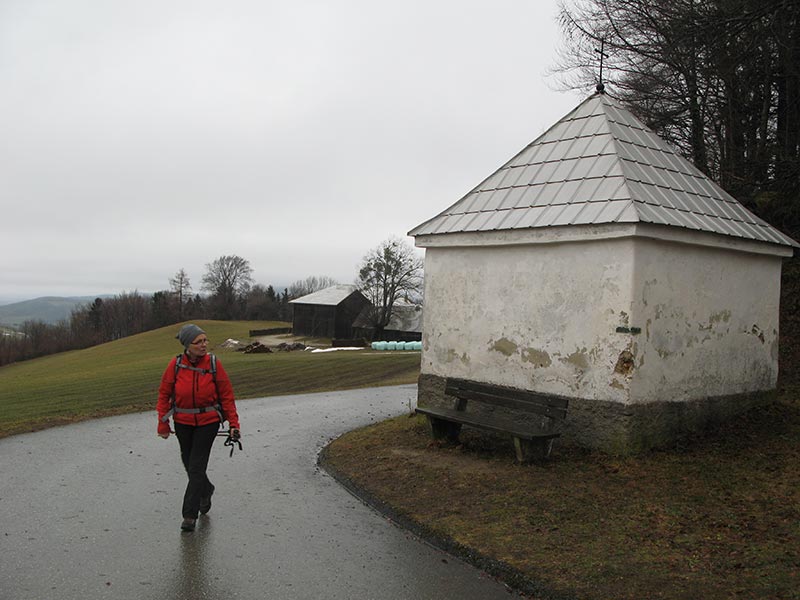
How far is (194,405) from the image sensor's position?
20.6 ft

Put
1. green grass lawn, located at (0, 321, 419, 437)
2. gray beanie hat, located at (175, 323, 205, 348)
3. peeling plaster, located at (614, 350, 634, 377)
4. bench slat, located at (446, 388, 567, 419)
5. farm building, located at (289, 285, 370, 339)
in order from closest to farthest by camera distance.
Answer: gray beanie hat, located at (175, 323, 205, 348) → peeling plaster, located at (614, 350, 634, 377) → bench slat, located at (446, 388, 567, 419) → green grass lawn, located at (0, 321, 419, 437) → farm building, located at (289, 285, 370, 339)

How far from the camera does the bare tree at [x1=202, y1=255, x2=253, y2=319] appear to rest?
101000 millimetres

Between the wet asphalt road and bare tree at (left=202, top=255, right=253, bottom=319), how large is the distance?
93.0 metres

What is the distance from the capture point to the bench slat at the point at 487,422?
7931 millimetres

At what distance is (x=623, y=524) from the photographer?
6035mm

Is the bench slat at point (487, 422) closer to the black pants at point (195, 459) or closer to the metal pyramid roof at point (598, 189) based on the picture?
the metal pyramid roof at point (598, 189)

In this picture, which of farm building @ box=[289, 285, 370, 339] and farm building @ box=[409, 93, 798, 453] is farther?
farm building @ box=[289, 285, 370, 339]

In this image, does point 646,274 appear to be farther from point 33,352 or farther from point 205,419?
point 33,352

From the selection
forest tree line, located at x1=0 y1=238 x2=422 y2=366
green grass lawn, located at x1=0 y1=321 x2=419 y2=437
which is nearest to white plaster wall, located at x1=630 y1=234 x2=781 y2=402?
green grass lawn, located at x1=0 y1=321 x2=419 y2=437

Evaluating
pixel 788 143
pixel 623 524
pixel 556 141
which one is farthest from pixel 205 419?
pixel 788 143

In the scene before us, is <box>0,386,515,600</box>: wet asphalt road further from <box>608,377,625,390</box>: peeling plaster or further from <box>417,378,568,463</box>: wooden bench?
<box>608,377,625,390</box>: peeling plaster

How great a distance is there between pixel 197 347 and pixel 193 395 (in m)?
0.44

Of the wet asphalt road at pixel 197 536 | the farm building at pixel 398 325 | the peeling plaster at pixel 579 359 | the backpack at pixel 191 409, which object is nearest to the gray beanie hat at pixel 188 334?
the backpack at pixel 191 409

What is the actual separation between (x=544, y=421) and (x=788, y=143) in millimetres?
9967
